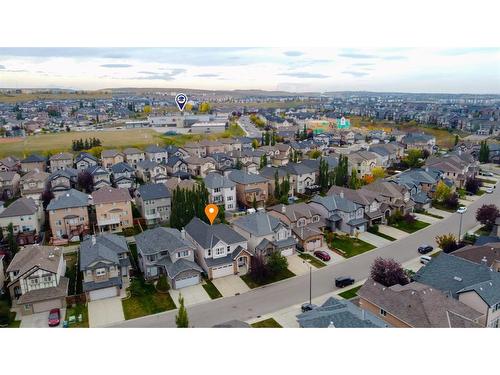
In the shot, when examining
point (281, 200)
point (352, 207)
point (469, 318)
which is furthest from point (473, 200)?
point (469, 318)

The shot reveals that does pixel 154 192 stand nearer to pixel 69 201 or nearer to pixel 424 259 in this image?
pixel 69 201

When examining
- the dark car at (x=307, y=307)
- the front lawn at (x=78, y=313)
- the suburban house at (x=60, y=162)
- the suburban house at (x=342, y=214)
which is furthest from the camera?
the suburban house at (x=60, y=162)

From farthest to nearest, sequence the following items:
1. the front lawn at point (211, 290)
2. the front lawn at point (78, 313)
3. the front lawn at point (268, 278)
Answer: the front lawn at point (268, 278) → the front lawn at point (211, 290) → the front lawn at point (78, 313)

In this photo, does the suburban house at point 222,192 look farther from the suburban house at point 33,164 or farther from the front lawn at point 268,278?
the suburban house at point 33,164

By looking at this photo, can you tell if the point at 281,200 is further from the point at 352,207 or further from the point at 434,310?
the point at 434,310

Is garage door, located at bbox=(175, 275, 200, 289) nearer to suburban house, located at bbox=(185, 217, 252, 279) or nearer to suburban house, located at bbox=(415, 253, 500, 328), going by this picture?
suburban house, located at bbox=(185, 217, 252, 279)

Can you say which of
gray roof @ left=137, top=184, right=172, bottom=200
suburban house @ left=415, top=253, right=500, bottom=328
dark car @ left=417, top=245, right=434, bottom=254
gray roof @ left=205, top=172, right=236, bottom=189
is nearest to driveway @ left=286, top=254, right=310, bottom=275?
suburban house @ left=415, top=253, right=500, bottom=328

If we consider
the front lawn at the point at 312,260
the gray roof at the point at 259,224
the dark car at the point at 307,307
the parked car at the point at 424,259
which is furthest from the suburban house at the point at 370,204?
the dark car at the point at 307,307

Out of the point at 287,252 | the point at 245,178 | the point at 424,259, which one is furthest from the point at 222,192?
the point at 424,259

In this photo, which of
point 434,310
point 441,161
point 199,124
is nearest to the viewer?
point 434,310
